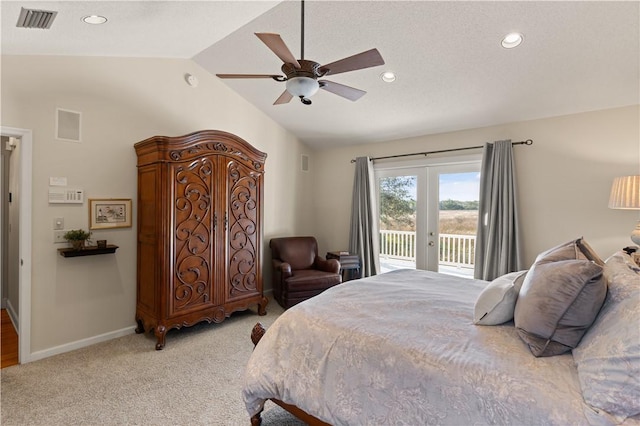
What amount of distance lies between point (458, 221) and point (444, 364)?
3440mm

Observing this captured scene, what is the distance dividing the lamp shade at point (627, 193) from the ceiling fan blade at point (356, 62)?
2530mm

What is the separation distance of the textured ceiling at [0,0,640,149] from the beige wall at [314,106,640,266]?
17cm

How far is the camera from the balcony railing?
4375 millimetres

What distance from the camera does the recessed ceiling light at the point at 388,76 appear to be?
3.43 m

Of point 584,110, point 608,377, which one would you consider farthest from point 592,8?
point 608,377

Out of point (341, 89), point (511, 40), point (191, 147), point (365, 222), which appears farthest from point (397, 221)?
point (191, 147)

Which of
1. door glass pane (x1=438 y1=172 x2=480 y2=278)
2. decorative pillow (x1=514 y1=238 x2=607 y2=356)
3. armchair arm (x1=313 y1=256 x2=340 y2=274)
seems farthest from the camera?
armchair arm (x1=313 y1=256 x2=340 y2=274)

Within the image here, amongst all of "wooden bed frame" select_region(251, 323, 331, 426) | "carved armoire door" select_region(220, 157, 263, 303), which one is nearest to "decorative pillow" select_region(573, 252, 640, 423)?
"wooden bed frame" select_region(251, 323, 331, 426)

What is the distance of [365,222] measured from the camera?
506 cm

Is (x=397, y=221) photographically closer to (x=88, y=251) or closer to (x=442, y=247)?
(x=442, y=247)

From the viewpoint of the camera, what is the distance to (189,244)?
3.32 metres

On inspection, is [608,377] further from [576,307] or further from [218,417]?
[218,417]

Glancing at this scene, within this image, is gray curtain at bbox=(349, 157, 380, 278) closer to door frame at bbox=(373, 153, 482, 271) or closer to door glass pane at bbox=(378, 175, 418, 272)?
door glass pane at bbox=(378, 175, 418, 272)

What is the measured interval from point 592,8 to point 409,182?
2.84 metres
